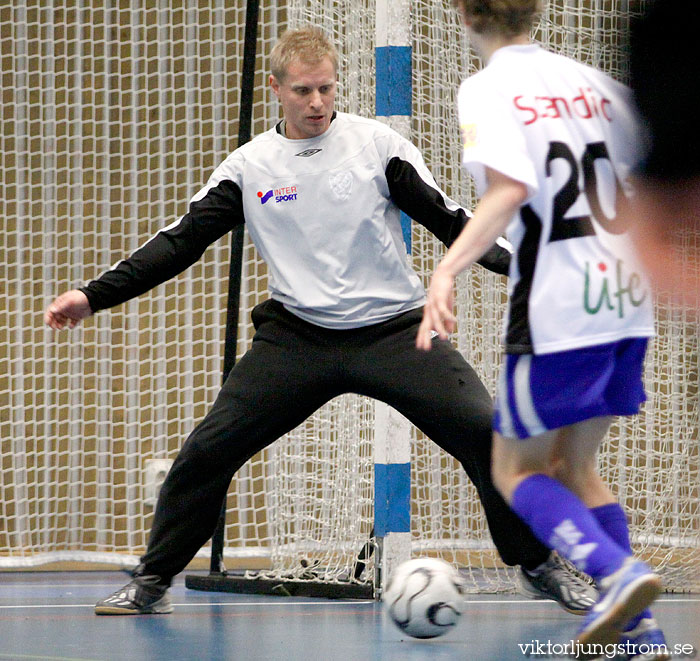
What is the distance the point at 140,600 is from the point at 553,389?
1.91m

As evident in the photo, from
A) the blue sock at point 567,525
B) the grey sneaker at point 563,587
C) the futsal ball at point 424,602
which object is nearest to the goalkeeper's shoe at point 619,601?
the blue sock at point 567,525

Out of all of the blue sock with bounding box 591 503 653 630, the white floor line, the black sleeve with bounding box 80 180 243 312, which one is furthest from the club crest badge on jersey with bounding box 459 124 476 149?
the white floor line

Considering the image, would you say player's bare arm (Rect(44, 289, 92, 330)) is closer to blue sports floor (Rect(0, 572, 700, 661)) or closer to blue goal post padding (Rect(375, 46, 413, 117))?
blue sports floor (Rect(0, 572, 700, 661))

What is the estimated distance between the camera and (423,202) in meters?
3.46

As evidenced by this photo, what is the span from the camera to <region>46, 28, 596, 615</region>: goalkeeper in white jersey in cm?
339

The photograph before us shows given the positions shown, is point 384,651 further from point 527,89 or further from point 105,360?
point 105,360

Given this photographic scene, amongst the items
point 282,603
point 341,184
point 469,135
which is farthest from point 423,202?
point 282,603

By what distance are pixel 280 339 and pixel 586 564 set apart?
1.53m

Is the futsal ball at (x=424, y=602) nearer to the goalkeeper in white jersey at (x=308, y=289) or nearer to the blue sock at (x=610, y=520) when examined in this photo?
the goalkeeper in white jersey at (x=308, y=289)

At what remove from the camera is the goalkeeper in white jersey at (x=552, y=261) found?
2271mm

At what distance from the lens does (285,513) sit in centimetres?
482

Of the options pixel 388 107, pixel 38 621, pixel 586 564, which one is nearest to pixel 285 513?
pixel 38 621

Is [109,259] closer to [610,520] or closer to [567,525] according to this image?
[610,520]

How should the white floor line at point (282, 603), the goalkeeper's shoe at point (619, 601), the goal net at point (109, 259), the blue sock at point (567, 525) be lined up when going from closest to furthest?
the goalkeeper's shoe at point (619, 601), the blue sock at point (567, 525), the white floor line at point (282, 603), the goal net at point (109, 259)
